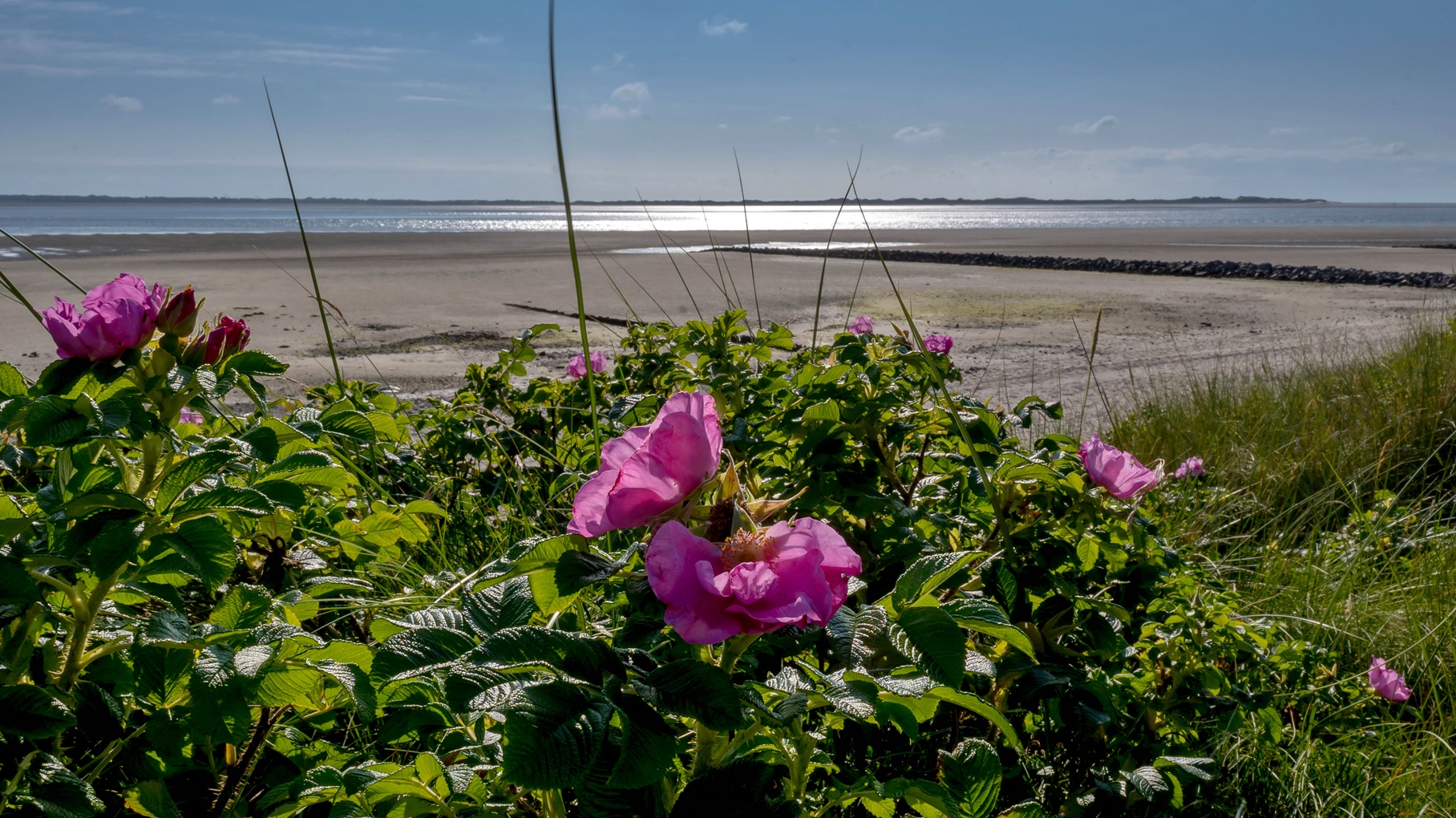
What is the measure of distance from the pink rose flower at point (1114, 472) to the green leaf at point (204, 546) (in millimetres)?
1248

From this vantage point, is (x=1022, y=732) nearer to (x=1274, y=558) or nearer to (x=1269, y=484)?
(x=1274, y=558)

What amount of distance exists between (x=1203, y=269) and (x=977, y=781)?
849 inches

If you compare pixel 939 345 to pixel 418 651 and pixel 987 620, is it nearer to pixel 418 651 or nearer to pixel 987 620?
pixel 987 620

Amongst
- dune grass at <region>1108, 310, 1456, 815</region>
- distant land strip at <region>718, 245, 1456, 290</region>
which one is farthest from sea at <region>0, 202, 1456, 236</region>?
dune grass at <region>1108, 310, 1456, 815</region>

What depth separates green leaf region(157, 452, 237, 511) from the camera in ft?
3.70

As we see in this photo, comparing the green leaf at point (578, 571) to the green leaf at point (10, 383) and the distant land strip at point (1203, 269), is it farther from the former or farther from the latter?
the distant land strip at point (1203, 269)

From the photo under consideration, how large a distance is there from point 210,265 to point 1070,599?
900 inches

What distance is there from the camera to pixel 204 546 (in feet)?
3.51

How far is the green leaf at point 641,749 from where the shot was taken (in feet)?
2.34

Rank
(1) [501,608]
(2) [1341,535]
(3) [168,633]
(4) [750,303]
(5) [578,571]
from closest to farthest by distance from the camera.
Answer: (5) [578,571]
(1) [501,608]
(3) [168,633]
(2) [1341,535]
(4) [750,303]

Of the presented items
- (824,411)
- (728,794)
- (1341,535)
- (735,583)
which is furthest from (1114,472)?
(1341,535)

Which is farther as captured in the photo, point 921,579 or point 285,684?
point 285,684

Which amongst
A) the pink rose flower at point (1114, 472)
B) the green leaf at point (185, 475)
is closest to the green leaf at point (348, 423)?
the green leaf at point (185, 475)

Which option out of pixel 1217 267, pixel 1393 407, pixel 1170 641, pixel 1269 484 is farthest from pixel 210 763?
pixel 1217 267
